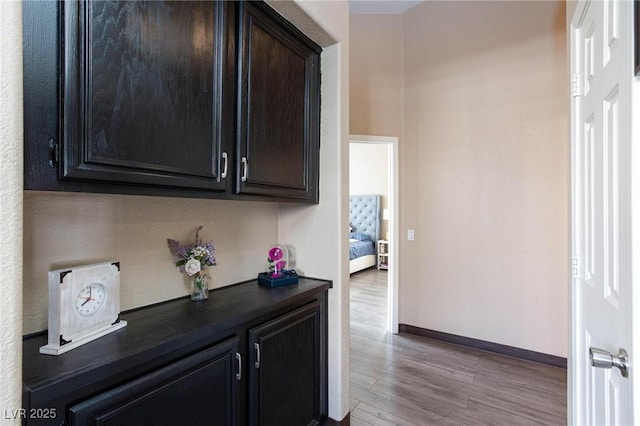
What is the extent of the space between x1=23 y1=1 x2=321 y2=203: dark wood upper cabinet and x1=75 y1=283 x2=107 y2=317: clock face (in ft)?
1.11

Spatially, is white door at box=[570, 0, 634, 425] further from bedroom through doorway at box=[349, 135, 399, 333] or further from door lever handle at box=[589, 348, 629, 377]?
bedroom through doorway at box=[349, 135, 399, 333]

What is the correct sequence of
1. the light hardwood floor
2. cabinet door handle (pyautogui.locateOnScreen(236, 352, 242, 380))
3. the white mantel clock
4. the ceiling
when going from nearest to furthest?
the white mantel clock
cabinet door handle (pyautogui.locateOnScreen(236, 352, 242, 380))
the light hardwood floor
the ceiling

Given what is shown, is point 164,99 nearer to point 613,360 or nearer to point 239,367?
point 239,367

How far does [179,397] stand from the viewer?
1065 mm

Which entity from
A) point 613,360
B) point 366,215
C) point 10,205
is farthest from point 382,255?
point 10,205

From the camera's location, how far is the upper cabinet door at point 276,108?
4.60 ft

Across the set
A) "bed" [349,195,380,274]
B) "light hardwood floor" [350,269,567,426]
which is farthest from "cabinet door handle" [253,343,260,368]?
"bed" [349,195,380,274]

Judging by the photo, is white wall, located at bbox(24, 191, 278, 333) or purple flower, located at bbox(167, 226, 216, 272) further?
purple flower, located at bbox(167, 226, 216, 272)

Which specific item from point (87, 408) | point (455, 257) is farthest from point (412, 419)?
point (87, 408)

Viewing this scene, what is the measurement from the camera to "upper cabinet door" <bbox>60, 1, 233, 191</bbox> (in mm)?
868

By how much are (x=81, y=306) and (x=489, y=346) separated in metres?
3.29

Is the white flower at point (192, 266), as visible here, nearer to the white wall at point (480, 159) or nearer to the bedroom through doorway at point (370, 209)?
the white wall at point (480, 159)

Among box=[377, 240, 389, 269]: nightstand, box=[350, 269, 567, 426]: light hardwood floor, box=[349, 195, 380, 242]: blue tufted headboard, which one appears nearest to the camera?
box=[350, 269, 567, 426]: light hardwood floor

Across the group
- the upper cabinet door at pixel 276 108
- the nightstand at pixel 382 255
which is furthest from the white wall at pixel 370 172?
the upper cabinet door at pixel 276 108
